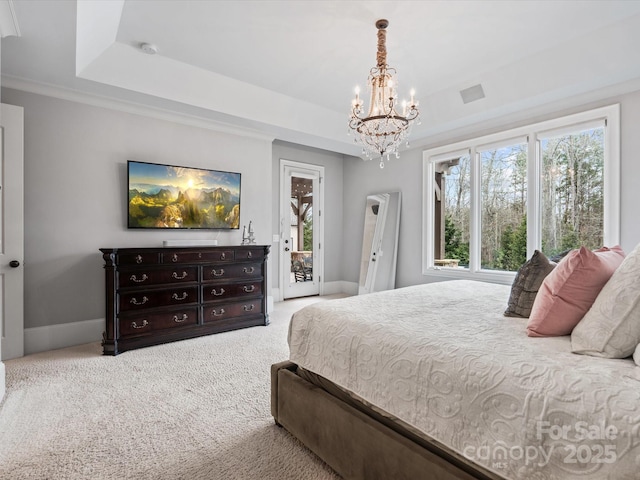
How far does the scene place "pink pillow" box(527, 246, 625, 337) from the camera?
4.45 ft

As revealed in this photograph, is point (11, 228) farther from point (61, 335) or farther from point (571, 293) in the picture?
point (571, 293)

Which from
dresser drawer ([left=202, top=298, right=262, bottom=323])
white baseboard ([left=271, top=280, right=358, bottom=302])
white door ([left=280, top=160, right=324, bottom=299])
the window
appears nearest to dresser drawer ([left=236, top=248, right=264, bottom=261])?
dresser drawer ([left=202, top=298, right=262, bottom=323])

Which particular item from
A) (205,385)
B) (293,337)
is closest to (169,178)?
(205,385)

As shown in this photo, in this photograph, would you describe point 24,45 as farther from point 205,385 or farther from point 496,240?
point 496,240

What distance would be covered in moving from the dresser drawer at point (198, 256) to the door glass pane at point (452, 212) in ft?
9.91

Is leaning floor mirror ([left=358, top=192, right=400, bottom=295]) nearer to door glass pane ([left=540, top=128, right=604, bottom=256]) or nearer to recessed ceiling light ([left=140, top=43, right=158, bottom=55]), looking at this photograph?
door glass pane ([left=540, top=128, right=604, bottom=256])

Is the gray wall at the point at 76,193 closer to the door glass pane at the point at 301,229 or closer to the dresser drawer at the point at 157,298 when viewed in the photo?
the dresser drawer at the point at 157,298

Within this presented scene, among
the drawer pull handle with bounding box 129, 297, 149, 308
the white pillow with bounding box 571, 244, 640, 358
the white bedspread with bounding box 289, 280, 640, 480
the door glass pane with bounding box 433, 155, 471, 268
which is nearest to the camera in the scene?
the white bedspread with bounding box 289, 280, 640, 480

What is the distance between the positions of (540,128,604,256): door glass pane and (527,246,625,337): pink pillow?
2663mm

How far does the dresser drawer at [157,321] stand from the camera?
334 cm

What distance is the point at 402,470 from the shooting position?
4.18 feet

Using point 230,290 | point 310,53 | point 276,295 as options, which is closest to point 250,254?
point 230,290

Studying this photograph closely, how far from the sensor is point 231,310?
4008 millimetres

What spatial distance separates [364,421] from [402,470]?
23 centimetres
